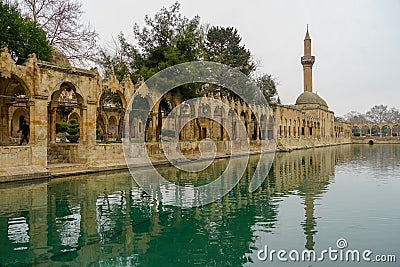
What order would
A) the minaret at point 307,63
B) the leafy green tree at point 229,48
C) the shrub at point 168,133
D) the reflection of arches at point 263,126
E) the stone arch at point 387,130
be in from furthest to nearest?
the stone arch at point 387,130 → the minaret at point 307,63 → the reflection of arches at point 263,126 → the leafy green tree at point 229,48 → the shrub at point 168,133

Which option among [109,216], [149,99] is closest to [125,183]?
[109,216]

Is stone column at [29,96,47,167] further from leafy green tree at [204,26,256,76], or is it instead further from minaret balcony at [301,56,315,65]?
minaret balcony at [301,56,315,65]

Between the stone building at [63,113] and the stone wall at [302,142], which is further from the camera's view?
the stone wall at [302,142]

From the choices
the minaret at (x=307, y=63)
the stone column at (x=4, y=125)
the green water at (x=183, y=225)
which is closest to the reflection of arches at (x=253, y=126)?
the stone column at (x=4, y=125)

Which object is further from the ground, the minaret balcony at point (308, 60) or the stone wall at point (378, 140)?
the minaret balcony at point (308, 60)

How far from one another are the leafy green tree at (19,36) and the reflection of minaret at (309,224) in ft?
42.0

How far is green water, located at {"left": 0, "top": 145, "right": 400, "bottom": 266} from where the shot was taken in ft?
18.4

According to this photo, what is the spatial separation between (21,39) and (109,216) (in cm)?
1129

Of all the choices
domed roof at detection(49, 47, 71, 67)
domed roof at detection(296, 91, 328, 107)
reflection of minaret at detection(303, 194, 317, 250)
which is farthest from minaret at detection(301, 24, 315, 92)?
reflection of minaret at detection(303, 194, 317, 250)

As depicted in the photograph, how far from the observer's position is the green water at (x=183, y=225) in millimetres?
5621

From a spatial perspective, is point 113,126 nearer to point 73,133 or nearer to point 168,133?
point 168,133

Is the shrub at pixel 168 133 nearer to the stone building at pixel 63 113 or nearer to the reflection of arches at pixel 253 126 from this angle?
the stone building at pixel 63 113

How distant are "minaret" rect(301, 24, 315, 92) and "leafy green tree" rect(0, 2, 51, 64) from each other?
159 feet

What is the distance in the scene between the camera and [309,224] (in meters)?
7.38
